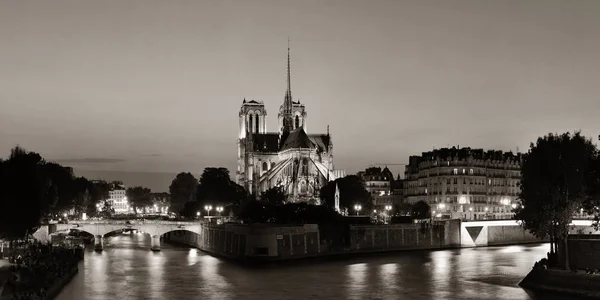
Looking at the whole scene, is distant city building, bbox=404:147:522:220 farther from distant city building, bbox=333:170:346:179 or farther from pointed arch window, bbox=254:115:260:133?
pointed arch window, bbox=254:115:260:133

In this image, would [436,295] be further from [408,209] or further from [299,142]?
[299,142]

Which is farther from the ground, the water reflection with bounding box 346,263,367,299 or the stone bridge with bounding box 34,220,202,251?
the stone bridge with bounding box 34,220,202,251

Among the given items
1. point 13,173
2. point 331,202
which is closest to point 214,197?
point 331,202

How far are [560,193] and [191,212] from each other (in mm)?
63585

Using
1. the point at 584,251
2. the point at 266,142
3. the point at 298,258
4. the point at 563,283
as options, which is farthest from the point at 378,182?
the point at 563,283

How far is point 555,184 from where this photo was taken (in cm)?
4134

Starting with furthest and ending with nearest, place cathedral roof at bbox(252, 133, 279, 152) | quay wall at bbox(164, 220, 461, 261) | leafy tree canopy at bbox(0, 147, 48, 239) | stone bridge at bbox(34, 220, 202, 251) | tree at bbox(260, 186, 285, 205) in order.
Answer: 1. cathedral roof at bbox(252, 133, 279, 152)
2. tree at bbox(260, 186, 285, 205)
3. stone bridge at bbox(34, 220, 202, 251)
4. quay wall at bbox(164, 220, 461, 261)
5. leafy tree canopy at bbox(0, 147, 48, 239)

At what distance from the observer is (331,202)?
301ft

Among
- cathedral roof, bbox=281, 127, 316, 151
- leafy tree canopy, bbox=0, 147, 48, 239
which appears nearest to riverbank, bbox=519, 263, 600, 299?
leafy tree canopy, bbox=0, 147, 48, 239

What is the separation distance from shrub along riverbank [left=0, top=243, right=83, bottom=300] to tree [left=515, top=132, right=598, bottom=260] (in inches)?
972

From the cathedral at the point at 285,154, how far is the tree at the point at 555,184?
5487 centimetres

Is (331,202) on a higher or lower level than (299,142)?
lower

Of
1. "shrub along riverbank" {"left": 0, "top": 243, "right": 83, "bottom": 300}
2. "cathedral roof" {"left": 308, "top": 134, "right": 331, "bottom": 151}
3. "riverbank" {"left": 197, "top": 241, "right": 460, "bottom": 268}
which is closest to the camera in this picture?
"shrub along riverbank" {"left": 0, "top": 243, "right": 83, "bottom": 300}

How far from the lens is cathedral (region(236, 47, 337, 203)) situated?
105m
